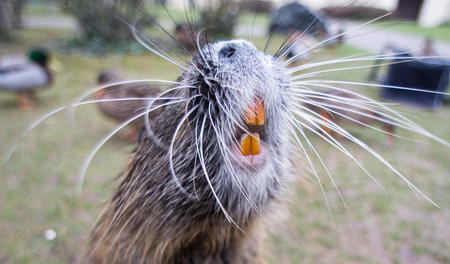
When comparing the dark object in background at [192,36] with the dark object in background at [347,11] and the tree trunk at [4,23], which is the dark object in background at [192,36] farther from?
the tree trunk at [4,23]

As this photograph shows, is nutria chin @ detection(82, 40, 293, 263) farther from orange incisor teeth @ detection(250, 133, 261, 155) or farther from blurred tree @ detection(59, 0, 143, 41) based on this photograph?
blurred tree @ detection(59, 0, 143, 41)

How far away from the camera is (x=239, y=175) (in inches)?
42.0

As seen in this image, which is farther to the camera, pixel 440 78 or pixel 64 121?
pixel 440 78

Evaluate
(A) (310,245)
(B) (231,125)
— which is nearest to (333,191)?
(A) (310,245)

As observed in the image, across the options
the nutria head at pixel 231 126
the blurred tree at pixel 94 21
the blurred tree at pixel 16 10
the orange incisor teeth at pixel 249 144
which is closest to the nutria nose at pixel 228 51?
the nutria head at pixel 231 126

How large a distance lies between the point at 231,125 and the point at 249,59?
0.21 m

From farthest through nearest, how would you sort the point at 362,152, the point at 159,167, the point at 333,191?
1. the point at 362,152
2. the point at 333,191
3. the point at 159,167

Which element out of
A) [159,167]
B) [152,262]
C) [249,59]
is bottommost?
[152,262]

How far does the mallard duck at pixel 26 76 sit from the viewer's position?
5537 mm

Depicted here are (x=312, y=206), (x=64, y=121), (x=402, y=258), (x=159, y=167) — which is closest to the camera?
(x=159, y=167)

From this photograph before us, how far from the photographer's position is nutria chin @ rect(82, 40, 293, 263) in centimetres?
101

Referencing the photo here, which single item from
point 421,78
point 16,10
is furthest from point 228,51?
point 16,10

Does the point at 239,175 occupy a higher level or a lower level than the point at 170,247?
higher

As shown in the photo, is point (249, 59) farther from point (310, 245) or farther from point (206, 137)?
point (310, 245)
